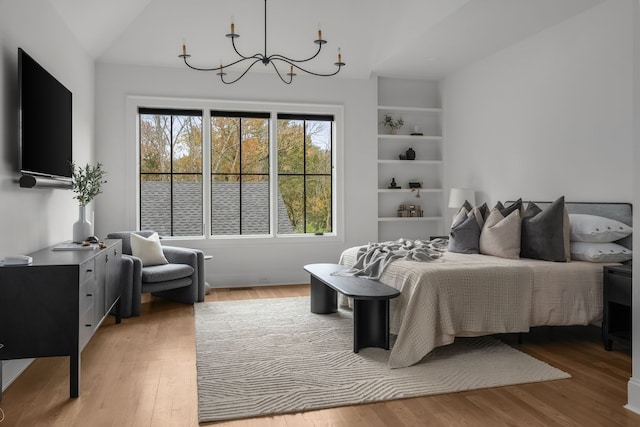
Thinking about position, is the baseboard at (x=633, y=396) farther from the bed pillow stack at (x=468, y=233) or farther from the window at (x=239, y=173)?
the window at (x=239, y=173)

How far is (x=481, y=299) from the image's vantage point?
142 inches

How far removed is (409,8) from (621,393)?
411 cm

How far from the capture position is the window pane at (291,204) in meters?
6.64

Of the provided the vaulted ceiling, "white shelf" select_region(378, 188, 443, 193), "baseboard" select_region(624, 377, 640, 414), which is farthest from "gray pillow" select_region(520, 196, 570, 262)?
"white shelf" select_region(378, 188, 443, 193)

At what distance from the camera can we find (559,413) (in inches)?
104

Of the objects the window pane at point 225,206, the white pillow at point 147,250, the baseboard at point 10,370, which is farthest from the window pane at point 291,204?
the baseboard at point 10,370

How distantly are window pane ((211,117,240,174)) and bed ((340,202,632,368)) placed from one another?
3.14 metres

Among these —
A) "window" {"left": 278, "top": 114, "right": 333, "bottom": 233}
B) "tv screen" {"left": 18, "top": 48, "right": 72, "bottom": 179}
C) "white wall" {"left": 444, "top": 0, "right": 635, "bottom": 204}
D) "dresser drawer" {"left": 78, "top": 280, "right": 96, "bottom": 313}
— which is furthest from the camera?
"window" {"left": 278, "top": 114, "right": 333, "bottom": 233}

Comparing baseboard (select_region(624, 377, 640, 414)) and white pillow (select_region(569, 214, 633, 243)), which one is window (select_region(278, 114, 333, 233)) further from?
baseboard (select_region(624, 377, 640, 414))

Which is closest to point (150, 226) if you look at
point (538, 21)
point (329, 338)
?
point (329, 338)

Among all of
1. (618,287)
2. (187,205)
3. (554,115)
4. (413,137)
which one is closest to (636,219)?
(618,287)

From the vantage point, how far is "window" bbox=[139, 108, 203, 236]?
621cm

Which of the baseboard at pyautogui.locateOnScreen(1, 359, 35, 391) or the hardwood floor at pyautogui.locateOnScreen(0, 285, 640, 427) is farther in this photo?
the baseboard at pyautogui.locateOnScreen(1, 359, 35, 391)

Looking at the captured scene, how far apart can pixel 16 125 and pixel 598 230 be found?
430 cm
